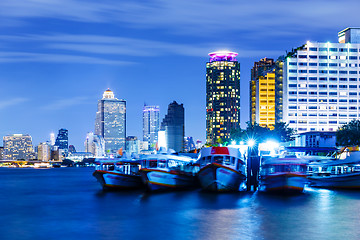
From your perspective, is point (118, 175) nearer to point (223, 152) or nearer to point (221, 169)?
point (223, 152)

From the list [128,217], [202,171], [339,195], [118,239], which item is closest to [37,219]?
[128,217]

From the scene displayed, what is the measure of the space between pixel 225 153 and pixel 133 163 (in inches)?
931

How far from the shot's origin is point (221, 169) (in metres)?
75.7

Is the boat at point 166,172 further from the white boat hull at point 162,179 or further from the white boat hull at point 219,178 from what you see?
the white boat hull at point 219,178

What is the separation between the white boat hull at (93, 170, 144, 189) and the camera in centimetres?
8919

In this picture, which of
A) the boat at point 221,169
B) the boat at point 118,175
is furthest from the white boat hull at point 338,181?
the boat at point 118,175

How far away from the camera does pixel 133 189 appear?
92.4m

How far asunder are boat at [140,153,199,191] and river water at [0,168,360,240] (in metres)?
1.94

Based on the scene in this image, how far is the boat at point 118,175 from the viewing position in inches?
3519

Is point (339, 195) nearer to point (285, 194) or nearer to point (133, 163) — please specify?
point (285, 194)

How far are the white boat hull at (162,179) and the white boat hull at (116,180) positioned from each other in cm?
764

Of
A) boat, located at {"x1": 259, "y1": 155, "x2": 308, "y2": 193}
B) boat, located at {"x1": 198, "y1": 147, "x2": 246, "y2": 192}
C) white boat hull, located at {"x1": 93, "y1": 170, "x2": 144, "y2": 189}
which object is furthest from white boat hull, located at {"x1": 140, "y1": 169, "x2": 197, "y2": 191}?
boat, located at {"x1": 259, "y1": 155, "x2": 308, "y2": 193}

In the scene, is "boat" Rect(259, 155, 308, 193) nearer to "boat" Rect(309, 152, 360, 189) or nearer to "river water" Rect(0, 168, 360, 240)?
"river water" Rect(0, 168, 360, 240)

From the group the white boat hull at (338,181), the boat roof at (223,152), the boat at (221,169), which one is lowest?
the white boat hull at (338,181)
